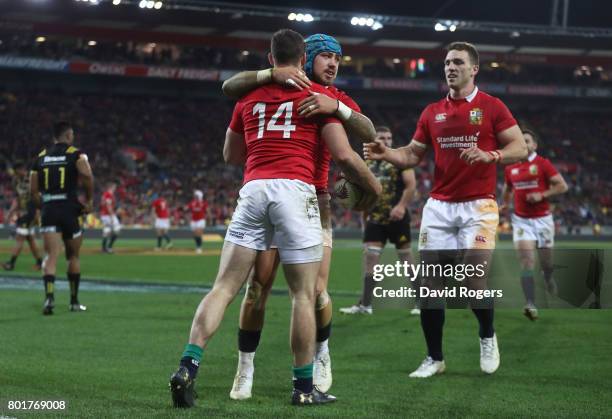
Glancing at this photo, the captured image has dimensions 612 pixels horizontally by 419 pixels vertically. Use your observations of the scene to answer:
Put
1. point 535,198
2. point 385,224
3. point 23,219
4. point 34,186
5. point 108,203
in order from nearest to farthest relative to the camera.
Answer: point 34,186
point 385,224
point 535,198
point 23,219
point 108,203

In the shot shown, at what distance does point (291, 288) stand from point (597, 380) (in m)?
2.75

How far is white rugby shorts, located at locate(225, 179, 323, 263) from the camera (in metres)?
5.22

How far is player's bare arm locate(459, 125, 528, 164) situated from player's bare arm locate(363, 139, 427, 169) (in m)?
0.58

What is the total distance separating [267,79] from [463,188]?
2468 millimetres

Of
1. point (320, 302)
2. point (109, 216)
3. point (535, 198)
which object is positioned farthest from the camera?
point (109, 216)

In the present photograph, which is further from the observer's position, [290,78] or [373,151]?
[373,151]

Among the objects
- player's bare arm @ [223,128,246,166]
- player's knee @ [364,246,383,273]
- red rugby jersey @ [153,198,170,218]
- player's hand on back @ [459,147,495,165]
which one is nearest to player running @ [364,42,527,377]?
player's hand on back @ [459,147,495,165]

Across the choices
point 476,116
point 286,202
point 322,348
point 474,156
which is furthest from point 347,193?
point 476,116

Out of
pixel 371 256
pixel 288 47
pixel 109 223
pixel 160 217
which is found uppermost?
pixel 288 47

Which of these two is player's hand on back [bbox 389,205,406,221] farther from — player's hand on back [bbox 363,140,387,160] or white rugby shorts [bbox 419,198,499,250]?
player's hand on back [bbox 363,140,387,160]

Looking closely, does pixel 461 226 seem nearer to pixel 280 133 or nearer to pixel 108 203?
pixel 280 133

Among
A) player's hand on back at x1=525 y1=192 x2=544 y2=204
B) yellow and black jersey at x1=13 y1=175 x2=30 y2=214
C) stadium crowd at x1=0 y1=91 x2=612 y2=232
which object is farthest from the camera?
stadium crowd at x1=0 y1=91 x2=612 y2=232

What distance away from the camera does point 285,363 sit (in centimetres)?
735

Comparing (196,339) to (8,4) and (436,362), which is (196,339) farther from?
(8,4)
